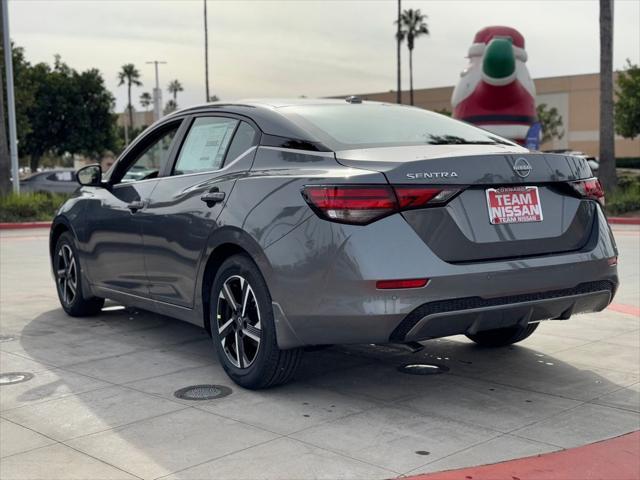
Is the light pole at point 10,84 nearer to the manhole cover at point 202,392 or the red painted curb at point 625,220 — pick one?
the red painted curb at point 625,220

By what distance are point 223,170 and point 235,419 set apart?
162cm

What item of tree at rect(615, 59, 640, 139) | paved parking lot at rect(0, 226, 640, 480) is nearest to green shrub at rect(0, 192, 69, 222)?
paved parking lot at rect(0, 226, 640, 480)

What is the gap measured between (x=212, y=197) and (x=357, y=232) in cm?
128

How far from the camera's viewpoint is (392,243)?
162 inches

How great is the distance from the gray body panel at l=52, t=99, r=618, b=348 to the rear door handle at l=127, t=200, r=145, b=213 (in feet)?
2.59

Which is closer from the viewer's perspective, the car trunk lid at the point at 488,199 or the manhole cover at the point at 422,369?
the car trunk lid at the point at 488,199

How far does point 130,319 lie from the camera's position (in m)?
7.23

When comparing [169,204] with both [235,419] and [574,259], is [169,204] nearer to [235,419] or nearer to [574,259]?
[235,419]

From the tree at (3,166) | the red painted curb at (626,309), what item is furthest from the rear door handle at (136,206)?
the tree at (3,166)

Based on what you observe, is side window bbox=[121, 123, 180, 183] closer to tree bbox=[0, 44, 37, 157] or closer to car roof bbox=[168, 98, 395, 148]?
car roof bbox=[168, 98, 395, 148]

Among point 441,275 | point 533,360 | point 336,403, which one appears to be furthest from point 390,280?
point 533,360

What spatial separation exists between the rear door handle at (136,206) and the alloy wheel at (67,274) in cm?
131

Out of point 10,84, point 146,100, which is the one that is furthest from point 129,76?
point 10,84

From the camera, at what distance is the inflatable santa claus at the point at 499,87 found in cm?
2728
